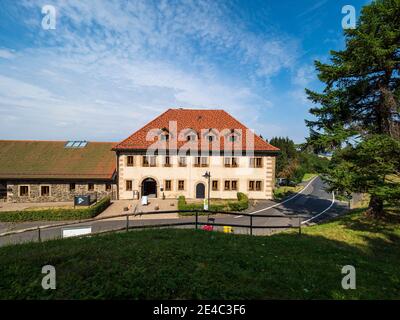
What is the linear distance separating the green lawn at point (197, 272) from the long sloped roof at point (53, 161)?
17.7m

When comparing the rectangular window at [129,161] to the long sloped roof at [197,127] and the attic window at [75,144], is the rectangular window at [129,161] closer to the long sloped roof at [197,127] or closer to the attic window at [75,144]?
the long sloped roof at [197,127]

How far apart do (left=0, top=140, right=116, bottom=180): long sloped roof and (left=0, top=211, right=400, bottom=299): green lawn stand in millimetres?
17671

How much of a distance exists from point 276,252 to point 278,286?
2.82 meters

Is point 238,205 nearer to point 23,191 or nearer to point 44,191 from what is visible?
point 44,191

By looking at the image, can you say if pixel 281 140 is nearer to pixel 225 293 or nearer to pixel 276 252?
pixel 276 252

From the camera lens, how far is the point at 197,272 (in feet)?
15.3

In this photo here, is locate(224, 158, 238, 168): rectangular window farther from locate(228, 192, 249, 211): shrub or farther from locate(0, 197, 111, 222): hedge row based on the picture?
locate(0, 197, 111, 222): hedge row

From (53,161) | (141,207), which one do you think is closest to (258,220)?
(141,207)

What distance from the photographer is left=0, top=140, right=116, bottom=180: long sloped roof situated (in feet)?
74.8

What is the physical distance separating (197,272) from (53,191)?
24510mm

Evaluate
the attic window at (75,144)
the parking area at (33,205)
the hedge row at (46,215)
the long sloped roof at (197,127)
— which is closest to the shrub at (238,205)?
the long sloped roof at (197,127)

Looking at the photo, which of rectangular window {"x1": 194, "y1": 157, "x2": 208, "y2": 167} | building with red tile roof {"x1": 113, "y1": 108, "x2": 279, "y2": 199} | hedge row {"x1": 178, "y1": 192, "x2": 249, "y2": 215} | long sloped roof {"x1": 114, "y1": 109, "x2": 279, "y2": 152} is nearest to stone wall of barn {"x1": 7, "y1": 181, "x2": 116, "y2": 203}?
building with red tile roof {"x1": 113, "y1": 108, "x2": 279, "y2": 199}

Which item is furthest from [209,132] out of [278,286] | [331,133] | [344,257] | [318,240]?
[278,286]
